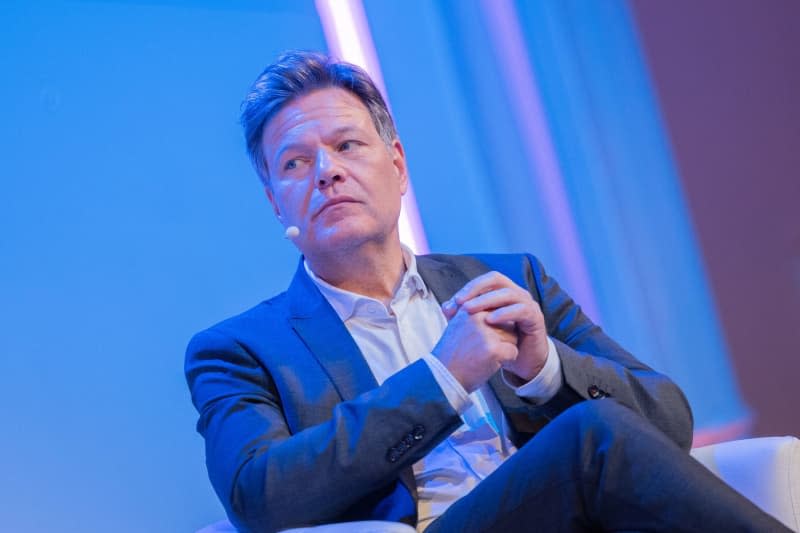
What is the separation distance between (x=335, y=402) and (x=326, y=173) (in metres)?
0.51

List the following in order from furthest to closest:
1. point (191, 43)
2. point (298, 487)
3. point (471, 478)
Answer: point (191, 43) < point (471, 478) < point (298, 487)

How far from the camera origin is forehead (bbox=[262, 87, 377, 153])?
2.00 metres

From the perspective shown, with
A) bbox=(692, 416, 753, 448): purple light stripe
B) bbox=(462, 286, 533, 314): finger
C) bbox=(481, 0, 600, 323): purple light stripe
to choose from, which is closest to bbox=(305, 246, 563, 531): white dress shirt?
bbox=(462, 286, 533, 314): finger

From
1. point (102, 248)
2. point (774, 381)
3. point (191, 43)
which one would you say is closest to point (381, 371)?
point (102, 248)

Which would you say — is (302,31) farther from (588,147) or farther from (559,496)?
(559,496)

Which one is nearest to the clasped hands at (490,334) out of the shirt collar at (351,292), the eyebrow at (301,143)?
the shirt collar at (351,292)

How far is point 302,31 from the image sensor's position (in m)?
2.62

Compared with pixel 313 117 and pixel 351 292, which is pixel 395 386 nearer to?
pixel 351 292

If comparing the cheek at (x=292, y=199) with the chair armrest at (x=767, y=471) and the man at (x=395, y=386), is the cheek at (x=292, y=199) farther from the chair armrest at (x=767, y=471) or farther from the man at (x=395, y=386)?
the chair armrest at (x=767, y=471)

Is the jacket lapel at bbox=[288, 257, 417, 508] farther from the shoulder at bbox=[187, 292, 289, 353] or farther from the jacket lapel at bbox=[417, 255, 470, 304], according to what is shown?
the jacket lapel at bbox=[417, 255, 470, 304]

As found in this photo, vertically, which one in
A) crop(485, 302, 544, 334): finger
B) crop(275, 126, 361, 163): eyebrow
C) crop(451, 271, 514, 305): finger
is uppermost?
crop(275, 126, 361, 163): eyebrow

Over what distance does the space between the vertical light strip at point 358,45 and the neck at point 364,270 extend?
64 cm

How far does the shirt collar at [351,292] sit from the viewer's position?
191cm

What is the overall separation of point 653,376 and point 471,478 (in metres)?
0.41
